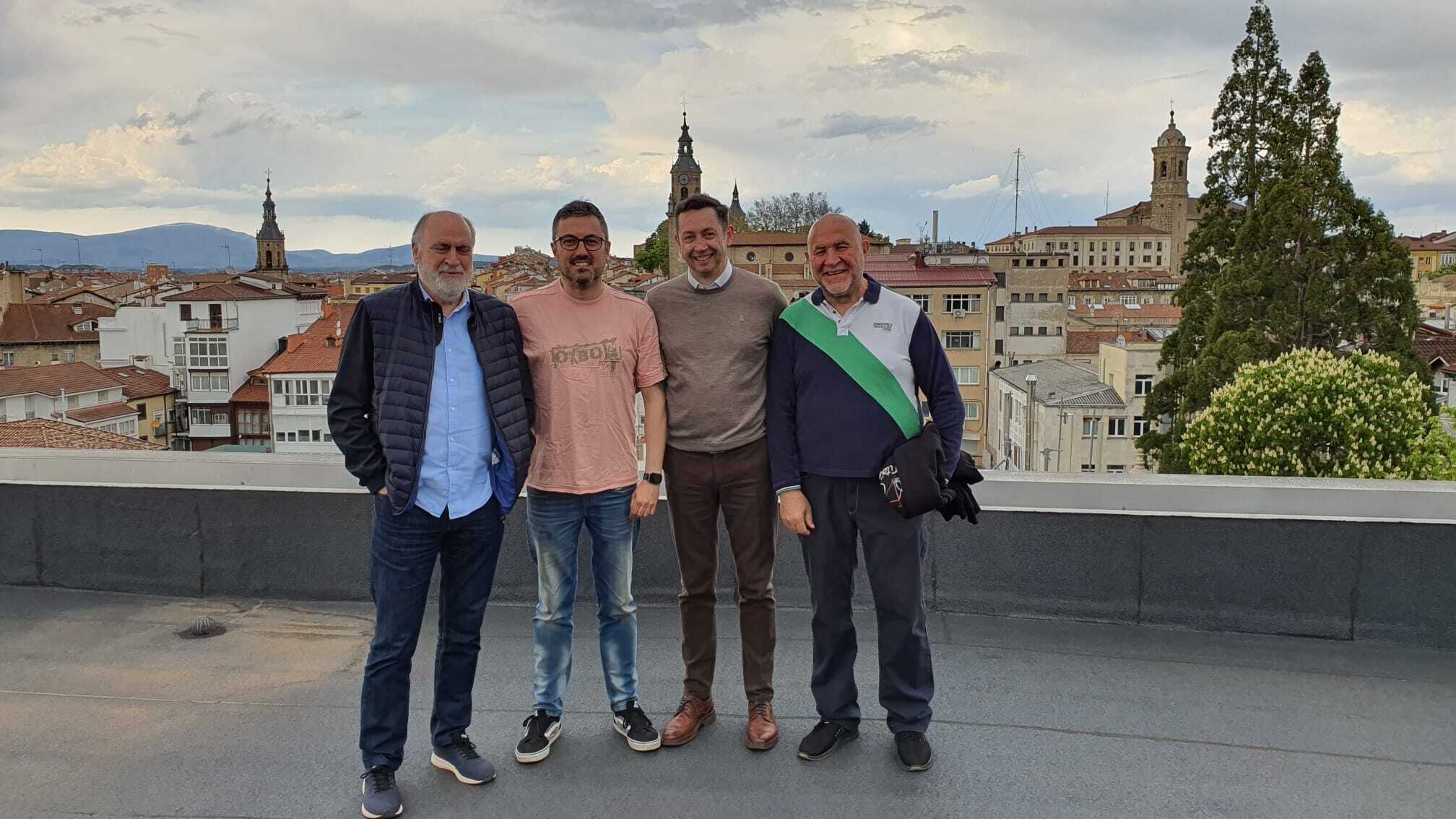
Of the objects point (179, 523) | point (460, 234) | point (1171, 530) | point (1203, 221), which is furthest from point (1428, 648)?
point (1203, 221)

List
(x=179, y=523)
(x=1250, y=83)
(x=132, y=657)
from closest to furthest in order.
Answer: (x=132, y=657) < (x=179, y=523) < (x=1250, y=83)

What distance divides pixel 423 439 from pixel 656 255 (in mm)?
80275

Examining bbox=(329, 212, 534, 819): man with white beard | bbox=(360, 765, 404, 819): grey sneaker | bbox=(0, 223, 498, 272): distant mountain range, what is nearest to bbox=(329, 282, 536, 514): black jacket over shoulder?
bbox=(329, 212, 534, 819): man with white beard

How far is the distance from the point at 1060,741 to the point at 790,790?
0.86 metres

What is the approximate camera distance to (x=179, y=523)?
4.41m

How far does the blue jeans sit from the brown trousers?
0.17 m

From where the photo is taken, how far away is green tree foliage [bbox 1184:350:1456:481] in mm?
13102

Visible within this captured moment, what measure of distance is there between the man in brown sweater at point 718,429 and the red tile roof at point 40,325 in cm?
5737

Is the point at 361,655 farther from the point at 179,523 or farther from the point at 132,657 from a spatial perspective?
the point at 179,523

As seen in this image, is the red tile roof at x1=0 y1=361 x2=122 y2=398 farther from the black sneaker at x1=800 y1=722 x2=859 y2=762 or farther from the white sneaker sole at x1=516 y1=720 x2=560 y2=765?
the black sneaker at x1=800 y1=722 x2=859 y2=762

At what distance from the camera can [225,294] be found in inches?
1823

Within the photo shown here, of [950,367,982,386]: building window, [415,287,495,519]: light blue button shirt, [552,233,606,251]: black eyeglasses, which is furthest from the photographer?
[950,367,982,386]: building window

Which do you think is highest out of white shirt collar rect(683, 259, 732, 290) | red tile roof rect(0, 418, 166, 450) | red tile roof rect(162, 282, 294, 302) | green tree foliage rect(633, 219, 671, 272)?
green tree foliage rect(633, 219, 671, 272)

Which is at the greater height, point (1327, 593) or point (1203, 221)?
point (1203, 221)
